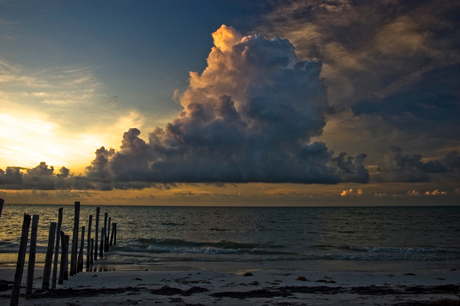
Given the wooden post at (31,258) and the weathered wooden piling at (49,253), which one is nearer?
the wooden post at (31,258)

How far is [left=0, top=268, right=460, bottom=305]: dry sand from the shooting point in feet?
37.5

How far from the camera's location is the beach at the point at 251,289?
11.4 metres

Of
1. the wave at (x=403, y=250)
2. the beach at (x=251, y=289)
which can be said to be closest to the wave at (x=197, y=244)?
the wave at (x=403, y=250)

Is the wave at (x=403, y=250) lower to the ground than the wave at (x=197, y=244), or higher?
higher

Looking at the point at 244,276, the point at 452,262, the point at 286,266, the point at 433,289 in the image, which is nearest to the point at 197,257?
the point at 286,266

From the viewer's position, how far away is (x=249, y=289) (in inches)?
530

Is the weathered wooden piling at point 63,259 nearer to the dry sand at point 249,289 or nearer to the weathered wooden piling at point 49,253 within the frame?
the dry sand at point 249,289

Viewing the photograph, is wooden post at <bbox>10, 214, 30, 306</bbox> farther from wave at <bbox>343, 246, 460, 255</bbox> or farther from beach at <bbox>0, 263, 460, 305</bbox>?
wave at <bbox>343, 246, 460, 255</bbox>

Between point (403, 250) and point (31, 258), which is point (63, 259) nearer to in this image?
point (31, 258)

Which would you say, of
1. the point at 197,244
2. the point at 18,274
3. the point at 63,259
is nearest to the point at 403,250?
the point at 197,244

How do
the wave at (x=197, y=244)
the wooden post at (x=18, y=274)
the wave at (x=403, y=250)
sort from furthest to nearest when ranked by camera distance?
the wave at (x=197, y=244)
the wave at (x=403, y=250)
the wooden post at (x=18, y=274)

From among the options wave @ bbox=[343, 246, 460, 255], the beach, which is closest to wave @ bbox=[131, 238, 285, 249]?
wave @ bbox=[343, 246, 460, 255]

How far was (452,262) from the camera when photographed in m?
22.4

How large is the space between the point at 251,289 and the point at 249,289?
0.08 meters
